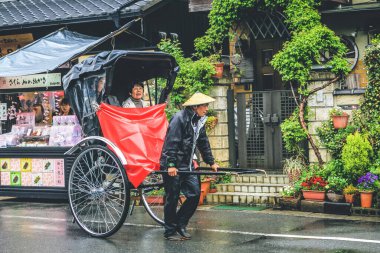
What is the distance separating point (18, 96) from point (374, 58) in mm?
8670

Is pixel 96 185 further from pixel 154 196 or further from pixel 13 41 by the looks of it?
pixel 13 41

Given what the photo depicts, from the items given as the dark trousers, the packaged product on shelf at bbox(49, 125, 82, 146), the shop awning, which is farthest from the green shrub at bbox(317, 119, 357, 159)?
the packaged product on shelf at bbox(49, 125, 82, 146)

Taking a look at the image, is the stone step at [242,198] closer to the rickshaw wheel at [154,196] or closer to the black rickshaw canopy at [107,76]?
the rickshaw wheel at [154,196]

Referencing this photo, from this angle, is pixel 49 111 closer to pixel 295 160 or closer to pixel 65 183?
pixel 65 183

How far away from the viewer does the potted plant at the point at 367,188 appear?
11419 millimetres

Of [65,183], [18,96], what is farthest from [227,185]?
[18,96]

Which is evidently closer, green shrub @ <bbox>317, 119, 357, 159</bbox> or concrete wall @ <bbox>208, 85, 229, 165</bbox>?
green shrub @ <bbox>317, 119, 357, 159</bbox>

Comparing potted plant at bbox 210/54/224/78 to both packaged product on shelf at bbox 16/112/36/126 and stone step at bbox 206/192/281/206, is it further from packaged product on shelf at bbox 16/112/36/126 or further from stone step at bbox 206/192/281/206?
packaged product on shelf at bbox 16/112/36/126

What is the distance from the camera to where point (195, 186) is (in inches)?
376

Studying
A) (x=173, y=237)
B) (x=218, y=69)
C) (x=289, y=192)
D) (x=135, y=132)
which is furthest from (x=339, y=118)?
(x=173, y=237)

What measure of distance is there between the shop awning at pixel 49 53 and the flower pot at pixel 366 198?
251 inches

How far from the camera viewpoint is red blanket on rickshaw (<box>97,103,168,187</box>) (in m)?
10.1

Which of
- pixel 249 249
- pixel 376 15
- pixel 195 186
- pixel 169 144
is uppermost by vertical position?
pixel 376 15

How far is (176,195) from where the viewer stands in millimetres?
9516
